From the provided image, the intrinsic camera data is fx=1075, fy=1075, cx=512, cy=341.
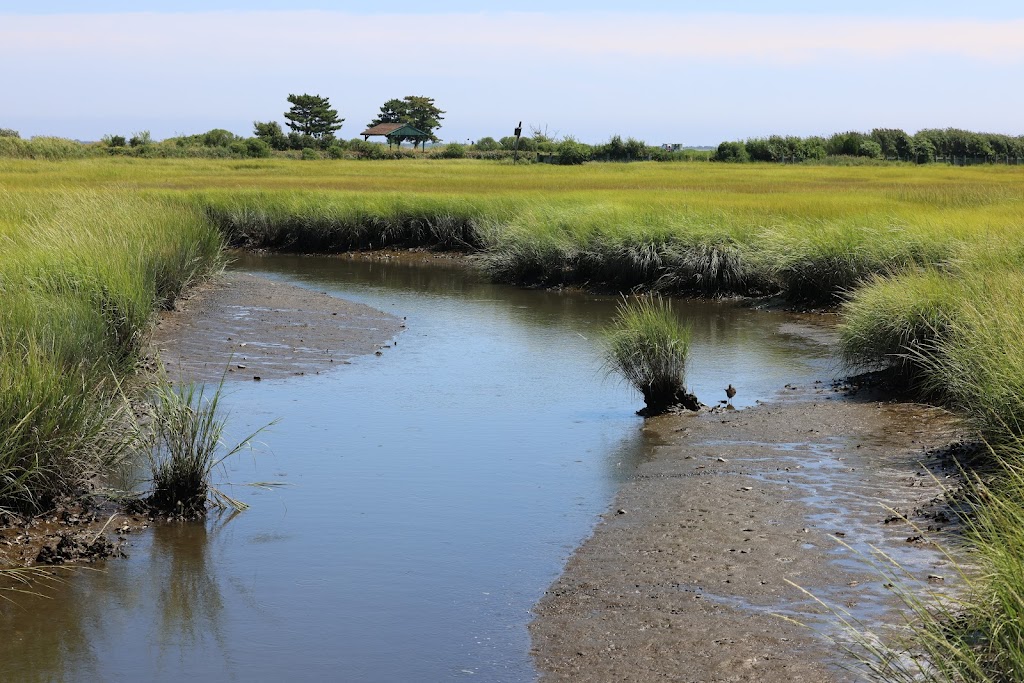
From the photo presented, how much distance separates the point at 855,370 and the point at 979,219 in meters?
8.15

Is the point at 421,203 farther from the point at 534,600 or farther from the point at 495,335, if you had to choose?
the point at 534,600

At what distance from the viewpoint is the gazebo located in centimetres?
9531

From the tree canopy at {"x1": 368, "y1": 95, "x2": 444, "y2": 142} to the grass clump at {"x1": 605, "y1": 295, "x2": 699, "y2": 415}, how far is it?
330 feet

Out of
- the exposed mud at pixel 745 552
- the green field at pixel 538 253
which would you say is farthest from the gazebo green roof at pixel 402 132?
the exposed mud at pixel 745 552

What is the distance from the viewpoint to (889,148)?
2835 inches

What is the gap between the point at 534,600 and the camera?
6812 mm

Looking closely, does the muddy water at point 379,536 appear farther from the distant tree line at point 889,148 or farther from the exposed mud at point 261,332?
the distant tree line at point 889,148

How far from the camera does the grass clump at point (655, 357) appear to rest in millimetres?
11898

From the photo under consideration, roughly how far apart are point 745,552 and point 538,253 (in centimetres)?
1790

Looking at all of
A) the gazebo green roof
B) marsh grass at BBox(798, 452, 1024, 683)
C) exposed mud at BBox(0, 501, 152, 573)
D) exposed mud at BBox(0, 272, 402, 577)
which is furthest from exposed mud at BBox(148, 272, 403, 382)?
the gazebo green roof

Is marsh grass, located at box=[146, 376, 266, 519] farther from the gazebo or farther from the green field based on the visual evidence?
the gazebo

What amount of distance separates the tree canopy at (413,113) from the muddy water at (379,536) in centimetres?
9964

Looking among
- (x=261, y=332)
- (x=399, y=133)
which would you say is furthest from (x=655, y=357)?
(x=399, y=133)

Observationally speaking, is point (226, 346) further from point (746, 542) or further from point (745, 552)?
point (745, 552)
